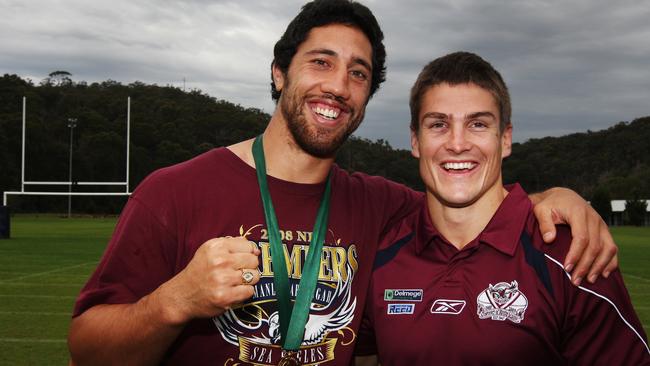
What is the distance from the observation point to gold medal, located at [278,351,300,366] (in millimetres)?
2779

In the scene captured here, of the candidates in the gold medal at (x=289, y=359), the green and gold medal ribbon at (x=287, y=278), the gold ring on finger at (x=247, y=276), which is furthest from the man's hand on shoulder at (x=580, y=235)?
the gold ring on finger at (x=247, y=276)

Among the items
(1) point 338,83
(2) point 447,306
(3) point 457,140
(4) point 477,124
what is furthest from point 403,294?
(1) point 338,83

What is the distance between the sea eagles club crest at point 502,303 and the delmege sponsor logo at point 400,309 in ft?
0.91

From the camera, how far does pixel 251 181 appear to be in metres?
3.07

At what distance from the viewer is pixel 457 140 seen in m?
2.93

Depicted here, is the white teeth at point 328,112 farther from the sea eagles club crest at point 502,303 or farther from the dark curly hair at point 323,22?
the sea eagles club crest at point 502,303

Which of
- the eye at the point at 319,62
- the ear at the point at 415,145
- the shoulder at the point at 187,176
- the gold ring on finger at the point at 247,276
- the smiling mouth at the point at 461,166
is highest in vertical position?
the eye at the point at 319,62

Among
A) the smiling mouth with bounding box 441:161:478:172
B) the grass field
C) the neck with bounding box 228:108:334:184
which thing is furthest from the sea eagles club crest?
the grass field

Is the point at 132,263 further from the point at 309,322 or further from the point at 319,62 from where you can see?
the point at 319,62

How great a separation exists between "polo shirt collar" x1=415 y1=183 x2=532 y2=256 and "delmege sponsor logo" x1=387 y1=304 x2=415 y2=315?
0.87ft

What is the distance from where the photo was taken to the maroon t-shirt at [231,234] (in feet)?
9.00

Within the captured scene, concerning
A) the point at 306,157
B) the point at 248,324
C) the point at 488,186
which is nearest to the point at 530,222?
the point at 488,186

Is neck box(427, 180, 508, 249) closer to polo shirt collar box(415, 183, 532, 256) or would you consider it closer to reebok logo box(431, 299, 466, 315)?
polo shirt collar box(415, 183, 532, 256)

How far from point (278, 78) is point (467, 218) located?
4.29ft
